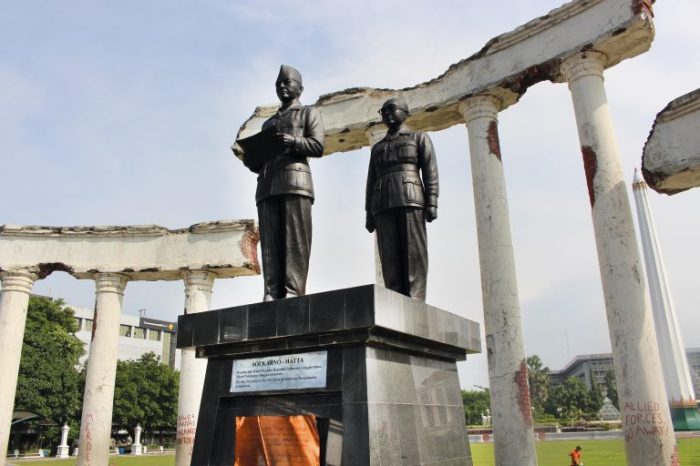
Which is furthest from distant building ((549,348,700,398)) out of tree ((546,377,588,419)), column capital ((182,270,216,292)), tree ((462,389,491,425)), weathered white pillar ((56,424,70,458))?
column capital ((182,270,216,292))

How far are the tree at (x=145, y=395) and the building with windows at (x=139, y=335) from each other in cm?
1238

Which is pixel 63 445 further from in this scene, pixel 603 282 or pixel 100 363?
pixel 603 282

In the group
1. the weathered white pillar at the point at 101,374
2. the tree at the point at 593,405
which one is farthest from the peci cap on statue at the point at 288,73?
the tree at the point at 593,405

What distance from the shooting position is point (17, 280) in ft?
60.8

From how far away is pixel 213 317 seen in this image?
19.8ft

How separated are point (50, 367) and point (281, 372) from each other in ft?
134

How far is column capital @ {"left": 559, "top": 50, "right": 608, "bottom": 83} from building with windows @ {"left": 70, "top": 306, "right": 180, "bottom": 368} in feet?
197

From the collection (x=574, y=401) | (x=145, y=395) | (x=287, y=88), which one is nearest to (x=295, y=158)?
(x=287, y=88)

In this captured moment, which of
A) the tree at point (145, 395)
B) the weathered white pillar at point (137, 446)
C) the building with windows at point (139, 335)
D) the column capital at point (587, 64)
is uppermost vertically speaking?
the building with windows at point (139, 335)

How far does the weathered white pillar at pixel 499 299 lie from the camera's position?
→ 468 inches

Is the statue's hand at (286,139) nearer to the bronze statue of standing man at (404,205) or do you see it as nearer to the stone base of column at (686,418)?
the bronze statue of standing man at (404,205)

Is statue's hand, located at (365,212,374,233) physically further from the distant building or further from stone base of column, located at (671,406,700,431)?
the distant building

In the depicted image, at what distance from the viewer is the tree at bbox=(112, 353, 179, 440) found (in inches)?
1873

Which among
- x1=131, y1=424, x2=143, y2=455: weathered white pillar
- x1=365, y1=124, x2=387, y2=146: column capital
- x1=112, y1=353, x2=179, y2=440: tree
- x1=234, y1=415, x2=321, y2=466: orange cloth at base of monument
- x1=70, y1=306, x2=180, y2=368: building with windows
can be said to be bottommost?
x1=131, y1=424, x2=143, y2=455: weathered white pillar
